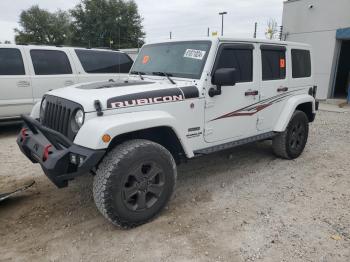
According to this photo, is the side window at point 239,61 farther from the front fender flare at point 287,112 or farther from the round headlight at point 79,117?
the round headlight at point 79,117

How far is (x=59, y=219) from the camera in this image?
3.26 meters

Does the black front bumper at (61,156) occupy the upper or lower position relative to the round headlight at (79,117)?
lower

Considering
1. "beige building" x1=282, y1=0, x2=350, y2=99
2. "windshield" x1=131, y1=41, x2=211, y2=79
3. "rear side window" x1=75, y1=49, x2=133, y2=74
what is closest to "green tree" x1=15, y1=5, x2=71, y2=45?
"beige building" x1=282, y1=0, x2=350, y2=99

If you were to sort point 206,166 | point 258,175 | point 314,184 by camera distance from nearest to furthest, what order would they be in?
point 314,184
point 258,175
point 206,166

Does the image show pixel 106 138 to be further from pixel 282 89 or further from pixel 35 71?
pixel 35 71

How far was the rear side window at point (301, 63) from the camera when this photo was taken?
4.90 metres

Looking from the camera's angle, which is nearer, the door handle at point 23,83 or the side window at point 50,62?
the door handle at point 23,83

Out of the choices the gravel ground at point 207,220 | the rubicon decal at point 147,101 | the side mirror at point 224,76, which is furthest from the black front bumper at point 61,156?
the side mirror at point 224,76

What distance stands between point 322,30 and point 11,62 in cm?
1141

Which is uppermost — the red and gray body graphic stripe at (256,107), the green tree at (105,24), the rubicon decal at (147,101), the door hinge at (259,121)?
the green tree at (105,24)

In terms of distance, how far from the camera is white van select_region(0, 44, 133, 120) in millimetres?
6215

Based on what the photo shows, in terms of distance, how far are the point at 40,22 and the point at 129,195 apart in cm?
5490

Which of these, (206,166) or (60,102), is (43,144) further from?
(206,166)

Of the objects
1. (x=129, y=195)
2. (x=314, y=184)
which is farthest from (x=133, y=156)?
(x=314, y=184)
